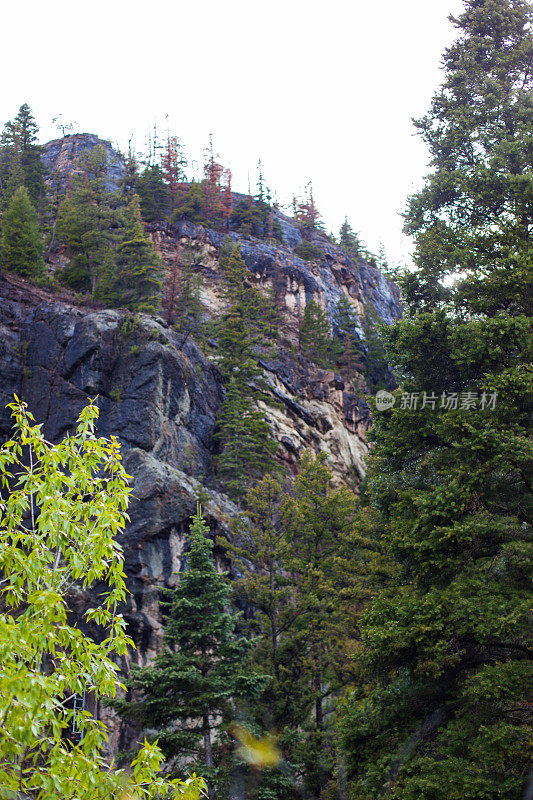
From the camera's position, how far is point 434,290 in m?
13.7

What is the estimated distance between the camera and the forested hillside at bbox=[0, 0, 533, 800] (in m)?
5.81

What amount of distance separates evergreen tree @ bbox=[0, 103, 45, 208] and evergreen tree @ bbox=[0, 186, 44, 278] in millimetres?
6688

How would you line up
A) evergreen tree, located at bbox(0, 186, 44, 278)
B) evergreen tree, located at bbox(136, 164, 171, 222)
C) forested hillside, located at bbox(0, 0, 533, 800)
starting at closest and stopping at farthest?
1. forested hillside, located at bbox(0, 0, 533, 800)
2. evergreen tree, located at bbox(0, 186, 44, 278)
3. evergreen tree, located at bbox(136, 164, 171, 222)

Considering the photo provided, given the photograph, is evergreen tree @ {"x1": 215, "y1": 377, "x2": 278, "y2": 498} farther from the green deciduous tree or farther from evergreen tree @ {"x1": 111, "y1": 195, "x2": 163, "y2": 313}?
the green deciduous tree

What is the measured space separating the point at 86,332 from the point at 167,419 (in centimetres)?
668

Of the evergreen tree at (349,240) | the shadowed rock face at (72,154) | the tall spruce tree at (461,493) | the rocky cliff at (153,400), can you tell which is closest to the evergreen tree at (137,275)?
the rocky cliff at (153,400)

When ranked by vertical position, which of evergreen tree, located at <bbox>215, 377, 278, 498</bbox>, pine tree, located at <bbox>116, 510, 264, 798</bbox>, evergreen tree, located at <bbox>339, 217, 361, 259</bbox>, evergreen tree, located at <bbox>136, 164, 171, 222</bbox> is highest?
evergreen tree, located at <bbox>339, 217, 361, 259</bbox>

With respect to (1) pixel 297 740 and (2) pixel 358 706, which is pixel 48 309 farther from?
(2) pixel 358 706

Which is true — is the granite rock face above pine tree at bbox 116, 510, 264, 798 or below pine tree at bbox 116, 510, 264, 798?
above

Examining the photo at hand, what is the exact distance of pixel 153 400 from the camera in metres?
32.1

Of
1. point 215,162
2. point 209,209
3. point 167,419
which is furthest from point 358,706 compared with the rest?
point 215,162

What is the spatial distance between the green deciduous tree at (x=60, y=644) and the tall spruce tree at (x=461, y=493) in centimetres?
520

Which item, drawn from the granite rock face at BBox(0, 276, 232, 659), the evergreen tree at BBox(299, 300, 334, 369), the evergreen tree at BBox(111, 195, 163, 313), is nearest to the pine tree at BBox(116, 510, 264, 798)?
the granite rock face at BBox(0, 276, 232, 659)

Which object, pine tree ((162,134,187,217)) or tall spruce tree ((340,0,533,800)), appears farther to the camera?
pine tree ((162,134,187,217))
